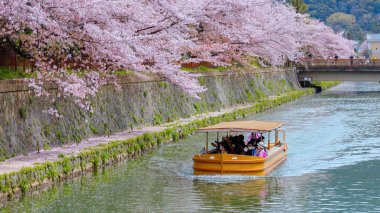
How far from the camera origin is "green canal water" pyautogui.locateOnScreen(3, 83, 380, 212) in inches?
749

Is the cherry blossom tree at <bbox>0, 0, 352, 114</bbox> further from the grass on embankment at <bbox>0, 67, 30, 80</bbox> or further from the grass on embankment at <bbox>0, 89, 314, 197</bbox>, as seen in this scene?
the grass on embankment at <bbox>0, 89, 314, 197</bbox>

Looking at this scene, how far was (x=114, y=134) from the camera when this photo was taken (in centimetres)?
3031

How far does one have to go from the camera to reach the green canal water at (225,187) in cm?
1903

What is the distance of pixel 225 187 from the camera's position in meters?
21.8

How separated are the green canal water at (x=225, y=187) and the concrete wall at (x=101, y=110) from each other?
2.49m

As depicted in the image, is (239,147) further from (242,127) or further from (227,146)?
(242,127)

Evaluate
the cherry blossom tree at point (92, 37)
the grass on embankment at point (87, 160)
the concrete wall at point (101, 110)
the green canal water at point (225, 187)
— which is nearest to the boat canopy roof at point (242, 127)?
the green canal water at point (225, 187)

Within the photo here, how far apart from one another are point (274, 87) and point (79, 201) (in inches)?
1972

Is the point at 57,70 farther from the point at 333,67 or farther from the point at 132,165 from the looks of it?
the point at 333,67

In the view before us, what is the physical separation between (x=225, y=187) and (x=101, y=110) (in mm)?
9930

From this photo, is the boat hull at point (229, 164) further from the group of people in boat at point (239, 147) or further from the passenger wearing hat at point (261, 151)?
the group of people in boat at point (239, 147)

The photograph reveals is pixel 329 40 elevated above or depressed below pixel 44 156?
above

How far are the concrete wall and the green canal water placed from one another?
2.49 m

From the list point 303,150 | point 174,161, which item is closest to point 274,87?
point 303,150
